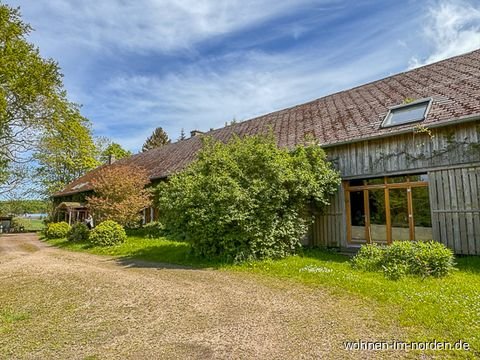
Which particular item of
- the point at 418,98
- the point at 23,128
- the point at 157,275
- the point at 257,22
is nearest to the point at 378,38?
the point at 418,98

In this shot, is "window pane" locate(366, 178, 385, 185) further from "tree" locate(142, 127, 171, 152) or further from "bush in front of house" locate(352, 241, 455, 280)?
"tree" locate(142, 127, 171, 152)

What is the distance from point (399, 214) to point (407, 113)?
3.15 metres

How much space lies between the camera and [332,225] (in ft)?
35.3

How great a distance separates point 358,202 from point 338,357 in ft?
25.0

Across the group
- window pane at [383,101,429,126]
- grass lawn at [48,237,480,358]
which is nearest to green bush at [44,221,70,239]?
grass lawn at [48,237,480,358]

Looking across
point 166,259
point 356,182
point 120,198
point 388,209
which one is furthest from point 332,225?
A: point 120,198

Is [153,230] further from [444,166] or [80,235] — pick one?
[444,166]

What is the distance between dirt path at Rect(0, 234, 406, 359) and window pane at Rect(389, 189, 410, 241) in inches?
187

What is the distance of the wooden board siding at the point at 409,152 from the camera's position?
8281mm

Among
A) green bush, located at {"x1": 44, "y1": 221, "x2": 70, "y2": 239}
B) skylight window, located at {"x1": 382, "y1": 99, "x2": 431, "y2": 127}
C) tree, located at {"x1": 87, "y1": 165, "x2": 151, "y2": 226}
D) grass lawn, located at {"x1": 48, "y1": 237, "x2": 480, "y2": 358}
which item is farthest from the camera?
green bush, located at {"x1": 44, "y1": 221, "x2": 70, "y2": 239}

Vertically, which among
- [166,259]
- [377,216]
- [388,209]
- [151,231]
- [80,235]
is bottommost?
[166,259]

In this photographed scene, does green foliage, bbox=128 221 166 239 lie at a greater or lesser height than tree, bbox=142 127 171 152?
lesser

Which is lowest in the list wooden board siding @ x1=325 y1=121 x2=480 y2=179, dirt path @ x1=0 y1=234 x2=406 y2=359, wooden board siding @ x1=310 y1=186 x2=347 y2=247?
dirt path @ x1=0 y1=234 x2=406 y2=359

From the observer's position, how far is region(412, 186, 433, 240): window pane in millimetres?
8984
